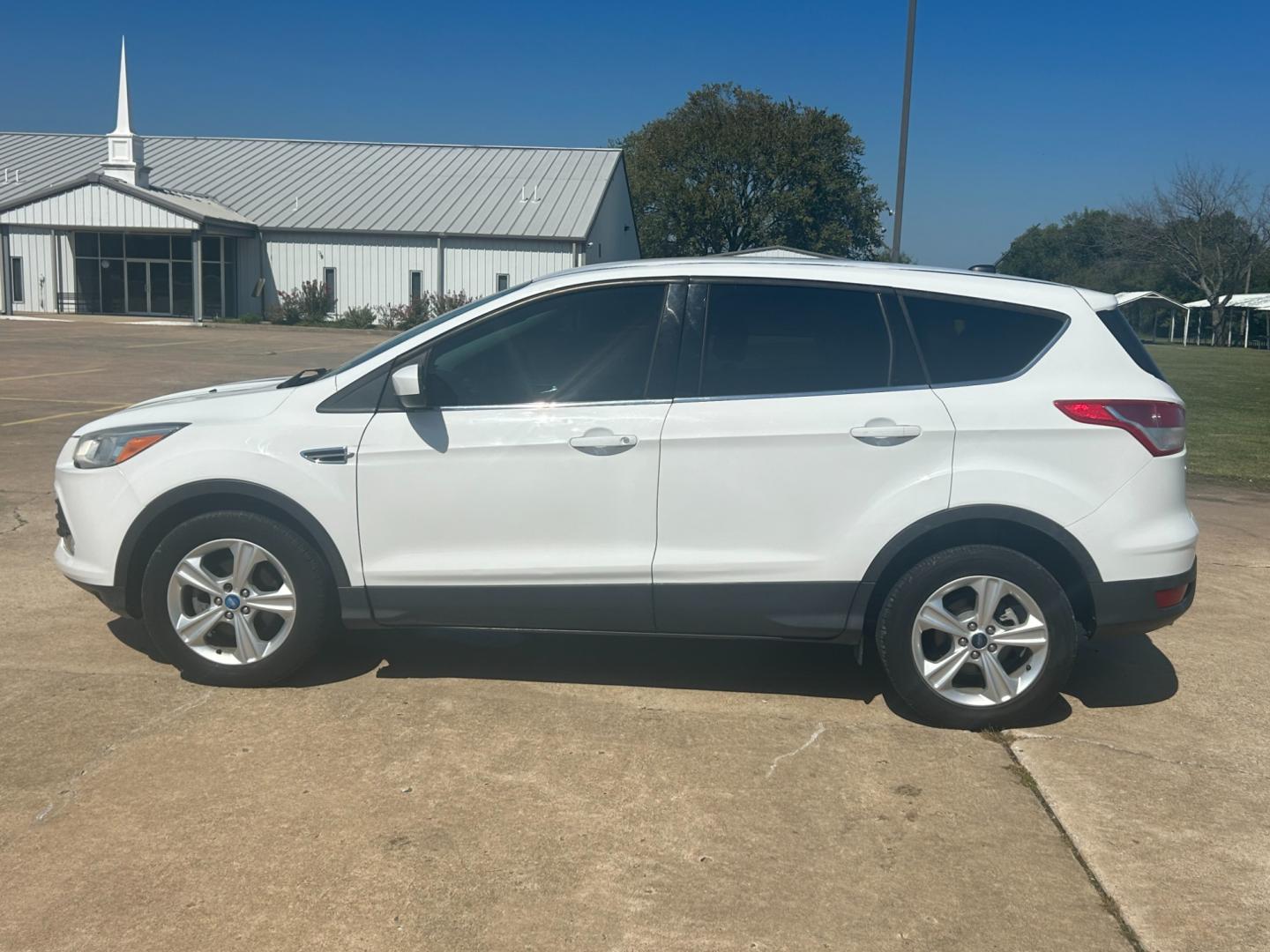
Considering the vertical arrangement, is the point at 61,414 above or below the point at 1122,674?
above

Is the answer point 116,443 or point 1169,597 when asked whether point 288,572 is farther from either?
point 1169,597

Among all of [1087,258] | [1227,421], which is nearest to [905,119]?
[1227,421]

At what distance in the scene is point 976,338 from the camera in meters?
4.91

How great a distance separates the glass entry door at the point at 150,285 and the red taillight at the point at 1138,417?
45.5 metres

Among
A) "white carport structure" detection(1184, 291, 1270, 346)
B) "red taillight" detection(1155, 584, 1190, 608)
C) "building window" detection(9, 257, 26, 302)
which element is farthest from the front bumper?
"white carport structure" detection(1184, 291, 1270, 346)

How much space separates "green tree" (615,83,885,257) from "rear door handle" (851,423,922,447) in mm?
63187

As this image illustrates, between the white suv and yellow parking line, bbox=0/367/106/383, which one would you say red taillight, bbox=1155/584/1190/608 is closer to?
the white suv

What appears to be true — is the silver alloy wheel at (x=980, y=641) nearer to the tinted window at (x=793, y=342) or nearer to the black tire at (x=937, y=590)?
the black tire at (x=937, y=590)

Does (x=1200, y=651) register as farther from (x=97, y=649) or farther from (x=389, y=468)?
(x=97, y=649)

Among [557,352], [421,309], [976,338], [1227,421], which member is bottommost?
[1227,421]

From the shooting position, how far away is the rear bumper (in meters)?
4.77

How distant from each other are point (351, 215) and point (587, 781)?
147 ft

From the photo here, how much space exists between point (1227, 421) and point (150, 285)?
128 ft

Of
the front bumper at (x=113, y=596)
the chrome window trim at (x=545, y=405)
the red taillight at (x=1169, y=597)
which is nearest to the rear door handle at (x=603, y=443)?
the chrome window trim at (x=545, y=405)
